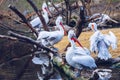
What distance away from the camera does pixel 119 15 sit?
24.1m

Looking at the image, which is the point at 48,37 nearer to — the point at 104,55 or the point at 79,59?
the point at 104,55

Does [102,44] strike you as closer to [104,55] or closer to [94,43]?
[94,43]

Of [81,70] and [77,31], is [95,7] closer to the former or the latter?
[77,31]

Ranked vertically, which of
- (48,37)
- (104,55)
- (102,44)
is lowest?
(104,55)

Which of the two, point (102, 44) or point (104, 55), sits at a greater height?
point (102, 44)

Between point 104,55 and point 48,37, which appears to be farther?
point 48,37

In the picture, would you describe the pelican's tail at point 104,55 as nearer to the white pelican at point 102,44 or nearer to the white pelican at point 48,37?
the white pelican at point 102,44

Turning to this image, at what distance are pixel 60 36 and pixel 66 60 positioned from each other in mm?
2009

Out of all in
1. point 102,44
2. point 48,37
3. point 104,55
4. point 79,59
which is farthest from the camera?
point 102,44

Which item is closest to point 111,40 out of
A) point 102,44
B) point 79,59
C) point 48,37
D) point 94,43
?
point 102,44

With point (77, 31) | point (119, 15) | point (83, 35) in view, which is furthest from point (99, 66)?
point (119, 15)

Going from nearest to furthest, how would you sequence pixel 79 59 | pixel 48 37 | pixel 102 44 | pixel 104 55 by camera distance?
1. pixel 79 59
2. pixel 104 55
3. pixel 48 37
4. pixel 102 44

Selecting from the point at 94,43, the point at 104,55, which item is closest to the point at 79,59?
the point at 104,55

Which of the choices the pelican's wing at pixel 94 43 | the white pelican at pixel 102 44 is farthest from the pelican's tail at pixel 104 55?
the pelican's wing at pixel 94 43
